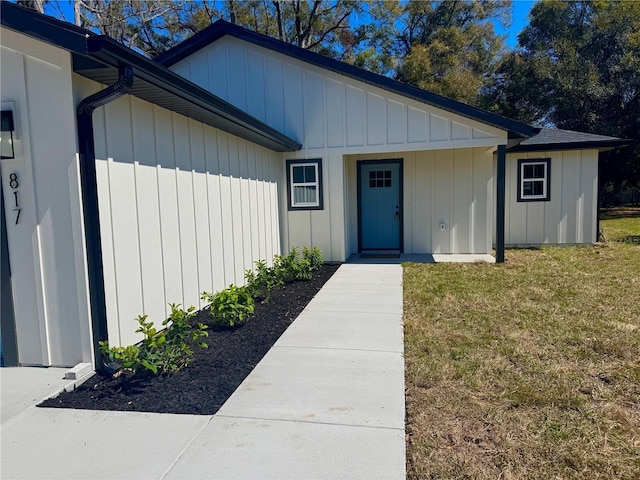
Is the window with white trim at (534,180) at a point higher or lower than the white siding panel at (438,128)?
lower

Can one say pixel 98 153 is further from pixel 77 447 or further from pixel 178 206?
pixel 77 447

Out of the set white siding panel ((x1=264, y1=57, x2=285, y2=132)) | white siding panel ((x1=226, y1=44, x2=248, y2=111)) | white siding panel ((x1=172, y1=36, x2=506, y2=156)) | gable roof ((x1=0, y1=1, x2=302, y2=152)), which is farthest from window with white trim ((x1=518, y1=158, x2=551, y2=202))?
gable roof ((x1=0, y1=1, x2=302, y2=152))

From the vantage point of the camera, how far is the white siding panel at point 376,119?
8.14 metres

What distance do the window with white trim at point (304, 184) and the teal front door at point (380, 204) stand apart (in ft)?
5.17

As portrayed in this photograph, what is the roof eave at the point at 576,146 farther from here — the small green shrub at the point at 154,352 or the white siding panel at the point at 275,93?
the small green shrub at the point at 154,352

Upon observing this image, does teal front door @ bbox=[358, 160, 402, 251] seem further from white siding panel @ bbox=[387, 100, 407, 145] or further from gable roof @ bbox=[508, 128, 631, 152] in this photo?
gable roof @ bbox=[508, 128, 631, 152]

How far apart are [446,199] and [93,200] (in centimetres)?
774

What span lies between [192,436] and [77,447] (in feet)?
2.15

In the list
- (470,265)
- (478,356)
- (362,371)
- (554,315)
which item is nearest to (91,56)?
(362,371)

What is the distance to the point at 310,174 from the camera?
8789mm

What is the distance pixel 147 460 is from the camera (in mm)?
2271

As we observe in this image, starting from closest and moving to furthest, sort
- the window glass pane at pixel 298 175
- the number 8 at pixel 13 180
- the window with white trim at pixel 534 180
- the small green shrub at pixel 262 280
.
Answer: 1. the number 8 at pixel 13 180
2. the small green shrub at pixel 262 280
3. the window glass pane at pixel 298 175
4. the window with white trim at pixel 534 180

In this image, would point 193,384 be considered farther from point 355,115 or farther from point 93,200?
point 355,115

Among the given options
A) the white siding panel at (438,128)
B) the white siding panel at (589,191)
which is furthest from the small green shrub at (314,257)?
the white siding panel at (589,191)
